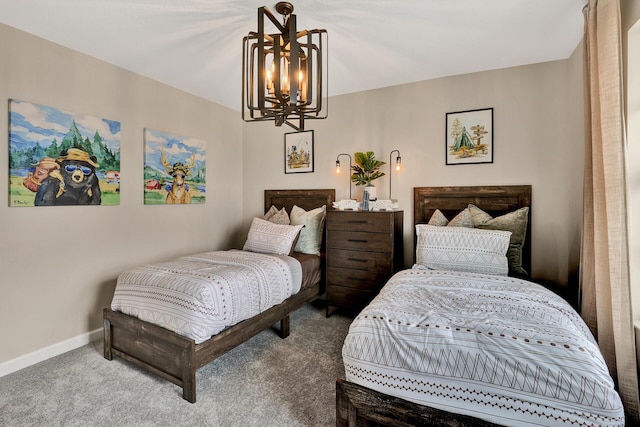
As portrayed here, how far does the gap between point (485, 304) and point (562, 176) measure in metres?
1.88

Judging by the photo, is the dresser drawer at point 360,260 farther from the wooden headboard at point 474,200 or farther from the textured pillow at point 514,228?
the textured pillow at point 514,228

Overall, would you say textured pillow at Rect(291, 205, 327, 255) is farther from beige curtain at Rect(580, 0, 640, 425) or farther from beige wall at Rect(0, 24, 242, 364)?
beige curtain at Rect(580, 0, 640, 425)

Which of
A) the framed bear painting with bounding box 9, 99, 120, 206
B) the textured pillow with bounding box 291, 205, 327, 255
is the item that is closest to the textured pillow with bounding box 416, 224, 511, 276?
the textured pillow with bounding box 291, 205, 327, 255

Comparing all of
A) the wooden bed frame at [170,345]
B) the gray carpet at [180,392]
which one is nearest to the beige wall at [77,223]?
the gray carpet at [180,392]

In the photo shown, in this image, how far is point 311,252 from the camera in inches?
135

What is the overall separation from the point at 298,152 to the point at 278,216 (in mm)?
911

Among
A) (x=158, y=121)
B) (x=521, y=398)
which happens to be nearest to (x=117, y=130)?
(x=158, y=121)

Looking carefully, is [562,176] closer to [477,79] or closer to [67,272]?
[477,79]

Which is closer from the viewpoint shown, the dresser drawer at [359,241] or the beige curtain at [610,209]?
the beige curtain at [610,209]

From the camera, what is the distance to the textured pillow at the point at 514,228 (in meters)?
2.62

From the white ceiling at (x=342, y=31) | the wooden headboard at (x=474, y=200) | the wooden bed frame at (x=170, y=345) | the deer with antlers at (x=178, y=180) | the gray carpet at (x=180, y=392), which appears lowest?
the gray carpet at (x=180, y=392)

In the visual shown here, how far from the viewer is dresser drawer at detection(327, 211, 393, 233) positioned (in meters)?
2.97

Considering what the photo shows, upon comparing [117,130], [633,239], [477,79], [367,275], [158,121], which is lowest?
[367,275]

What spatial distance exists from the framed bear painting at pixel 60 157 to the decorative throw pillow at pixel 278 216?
64.3 inches
